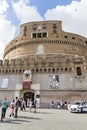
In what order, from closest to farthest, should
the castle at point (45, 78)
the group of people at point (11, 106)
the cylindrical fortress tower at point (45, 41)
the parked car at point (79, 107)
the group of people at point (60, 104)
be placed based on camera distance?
1. the group of people at point (11, 106)
2. the parked car at point (79, 107)
3. the group of people at point (60, 104)
4. the castle at point (45, 78)
5. the cylindrical fortress tower at point (45, 41)

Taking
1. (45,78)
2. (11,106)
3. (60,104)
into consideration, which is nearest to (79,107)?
(11,106)

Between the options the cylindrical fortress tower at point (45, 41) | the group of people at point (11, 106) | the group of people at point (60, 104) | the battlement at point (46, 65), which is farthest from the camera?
the cylindrical fortress tower at point (45, 41)

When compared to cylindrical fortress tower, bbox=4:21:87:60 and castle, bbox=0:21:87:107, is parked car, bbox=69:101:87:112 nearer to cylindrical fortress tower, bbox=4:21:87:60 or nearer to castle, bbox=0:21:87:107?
castle, bbox=0:21:87:107

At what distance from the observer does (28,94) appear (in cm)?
3253

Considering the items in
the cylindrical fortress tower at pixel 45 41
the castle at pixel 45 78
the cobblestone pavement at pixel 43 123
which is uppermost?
the cylindrical fortress tower at pixel 45 41

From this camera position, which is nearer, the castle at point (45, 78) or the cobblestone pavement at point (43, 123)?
the cobblestone pavement at point (43, 123)

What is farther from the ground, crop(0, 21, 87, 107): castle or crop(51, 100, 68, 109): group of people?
crop(0, 21, 87, 107): castle

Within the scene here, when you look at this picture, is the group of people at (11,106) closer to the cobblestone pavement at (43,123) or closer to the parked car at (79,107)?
the cobblestone pavement at (43,123)

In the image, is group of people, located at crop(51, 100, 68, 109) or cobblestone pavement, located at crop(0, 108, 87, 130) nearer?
cobblestone pavement, located at crop(0, 108, 87, 130)

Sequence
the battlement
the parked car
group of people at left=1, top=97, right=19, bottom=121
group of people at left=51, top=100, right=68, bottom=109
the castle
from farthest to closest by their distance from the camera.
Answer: the battlement
the castle
group of people at left=51, top=100, right=68, bottom=109
the parked car
group of people at left=1, top=97, right=19, bottom=121

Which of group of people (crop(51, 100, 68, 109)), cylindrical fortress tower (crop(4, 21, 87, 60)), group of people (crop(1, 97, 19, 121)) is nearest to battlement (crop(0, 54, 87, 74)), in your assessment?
group of people (crop(51, 100, 68, 109))

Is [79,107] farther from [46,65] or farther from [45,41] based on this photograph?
[45,41]

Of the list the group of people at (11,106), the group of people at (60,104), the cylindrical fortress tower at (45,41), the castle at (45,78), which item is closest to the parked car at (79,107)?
the group of people at (11,106)

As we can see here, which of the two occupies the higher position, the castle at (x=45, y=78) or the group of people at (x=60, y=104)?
the castle at (x=45, y=78)
